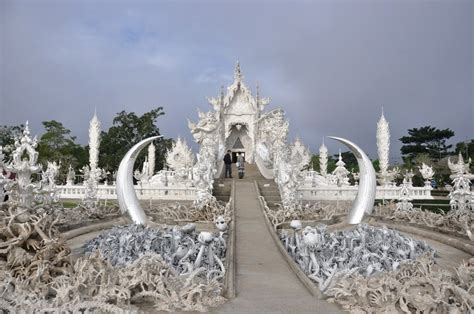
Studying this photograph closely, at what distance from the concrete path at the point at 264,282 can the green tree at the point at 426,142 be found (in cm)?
4401

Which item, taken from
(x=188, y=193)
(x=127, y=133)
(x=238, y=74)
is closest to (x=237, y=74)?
(x=238, y=74)

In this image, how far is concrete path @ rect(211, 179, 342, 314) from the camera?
475 centimetres

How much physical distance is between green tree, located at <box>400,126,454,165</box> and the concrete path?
4401cm

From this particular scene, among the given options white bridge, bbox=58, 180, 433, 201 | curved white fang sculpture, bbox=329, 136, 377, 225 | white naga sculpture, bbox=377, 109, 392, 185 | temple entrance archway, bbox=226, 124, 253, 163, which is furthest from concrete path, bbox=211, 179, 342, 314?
white naga sculpture, bbox=377, 109, 392, 185

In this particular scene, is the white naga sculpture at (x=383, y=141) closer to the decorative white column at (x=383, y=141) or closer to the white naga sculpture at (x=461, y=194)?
the decorative white column at (x=383, y=141)

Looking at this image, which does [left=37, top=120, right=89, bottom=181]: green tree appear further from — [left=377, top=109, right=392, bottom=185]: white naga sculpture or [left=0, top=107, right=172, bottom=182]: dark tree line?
[left=377, top=109, right=392, bottom=185]: white naga sculpture

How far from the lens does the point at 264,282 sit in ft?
19.5

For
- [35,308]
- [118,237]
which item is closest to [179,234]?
[118,237]

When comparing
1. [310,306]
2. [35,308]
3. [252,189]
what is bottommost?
[310,306]

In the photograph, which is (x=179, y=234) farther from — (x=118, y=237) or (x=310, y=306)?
(x=310, y=306)

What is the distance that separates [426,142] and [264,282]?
1995 inches

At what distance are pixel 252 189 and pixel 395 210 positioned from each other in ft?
18.0

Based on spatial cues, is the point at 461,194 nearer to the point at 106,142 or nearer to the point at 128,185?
the point at 128,185

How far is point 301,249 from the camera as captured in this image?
25.4ft
